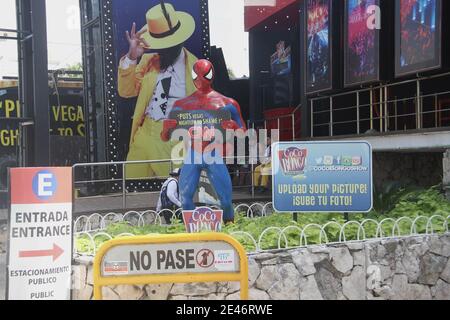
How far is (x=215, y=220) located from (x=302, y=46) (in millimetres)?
4667

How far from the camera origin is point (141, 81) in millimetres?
9172

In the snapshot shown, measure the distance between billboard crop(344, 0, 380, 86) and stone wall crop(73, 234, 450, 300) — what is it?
353cm

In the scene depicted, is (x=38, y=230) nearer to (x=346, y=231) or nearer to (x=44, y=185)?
(x=44, y=185)

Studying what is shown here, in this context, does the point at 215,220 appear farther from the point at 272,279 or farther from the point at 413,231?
the point at 413,231

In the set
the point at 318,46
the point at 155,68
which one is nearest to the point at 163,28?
the point at 155,68

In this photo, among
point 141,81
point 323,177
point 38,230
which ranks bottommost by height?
point 38,230

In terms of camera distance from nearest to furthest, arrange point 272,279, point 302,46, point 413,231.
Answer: point 272,279
point 413,231
point 302,46

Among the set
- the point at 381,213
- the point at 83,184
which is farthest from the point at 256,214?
the point at 83,184

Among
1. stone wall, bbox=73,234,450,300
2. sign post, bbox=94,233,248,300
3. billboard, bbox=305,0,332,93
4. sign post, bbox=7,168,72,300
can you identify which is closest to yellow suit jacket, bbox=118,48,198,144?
billboard, bbox=305,0,332,93

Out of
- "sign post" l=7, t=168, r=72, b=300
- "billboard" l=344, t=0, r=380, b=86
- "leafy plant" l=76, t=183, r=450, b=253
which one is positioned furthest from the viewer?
"billboard" l=344, t=0, r=380, b=86

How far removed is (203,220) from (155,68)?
140 inches

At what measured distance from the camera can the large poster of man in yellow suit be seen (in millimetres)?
9039

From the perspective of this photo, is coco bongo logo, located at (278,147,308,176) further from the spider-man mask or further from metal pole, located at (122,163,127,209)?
metal pole, located at (122,163,127,209)

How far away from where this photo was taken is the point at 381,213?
24.9 feet
